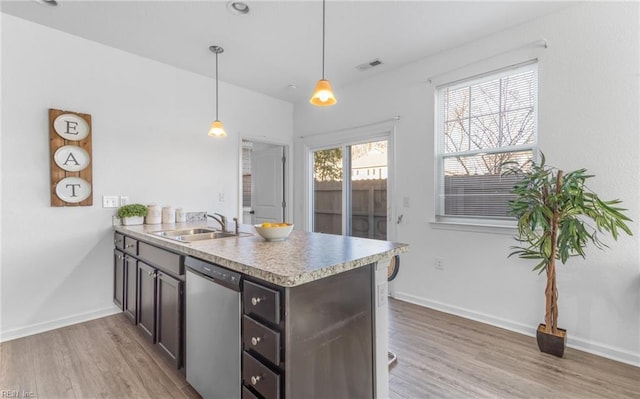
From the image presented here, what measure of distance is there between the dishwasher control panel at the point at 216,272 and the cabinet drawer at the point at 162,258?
4.5 inches

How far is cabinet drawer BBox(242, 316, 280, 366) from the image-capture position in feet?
3.98

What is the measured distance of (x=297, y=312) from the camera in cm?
123

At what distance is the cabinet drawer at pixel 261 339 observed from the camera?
121cm

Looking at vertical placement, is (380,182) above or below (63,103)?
below

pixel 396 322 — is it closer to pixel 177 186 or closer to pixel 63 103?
pixel 177 186

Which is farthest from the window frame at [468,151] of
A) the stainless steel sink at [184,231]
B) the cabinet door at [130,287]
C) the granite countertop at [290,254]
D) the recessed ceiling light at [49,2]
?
the recessed ceiling light at [49,2]

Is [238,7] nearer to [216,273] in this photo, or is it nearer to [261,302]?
[216,273]

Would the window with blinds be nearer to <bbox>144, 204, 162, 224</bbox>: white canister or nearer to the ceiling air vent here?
the ceiling air vent

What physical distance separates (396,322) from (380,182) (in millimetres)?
1679

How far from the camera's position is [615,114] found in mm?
2217

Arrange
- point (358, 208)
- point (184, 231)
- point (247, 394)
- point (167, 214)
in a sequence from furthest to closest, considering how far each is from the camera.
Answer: point (358, 208) < point (167, 214) < point (184, 231) < point (247, 394)

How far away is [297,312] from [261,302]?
0.17 metres

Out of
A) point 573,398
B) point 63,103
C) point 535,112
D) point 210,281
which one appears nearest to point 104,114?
point 63,103

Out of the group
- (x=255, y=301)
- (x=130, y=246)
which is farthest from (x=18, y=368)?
(x=255, y=301)
